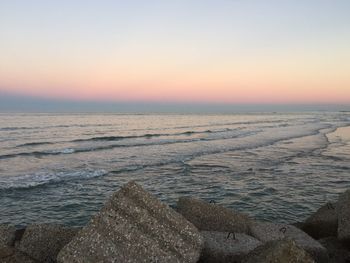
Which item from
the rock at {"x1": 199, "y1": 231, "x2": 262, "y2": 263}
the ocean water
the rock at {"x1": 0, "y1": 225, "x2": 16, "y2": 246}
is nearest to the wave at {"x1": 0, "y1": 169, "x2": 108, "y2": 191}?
the ocean water

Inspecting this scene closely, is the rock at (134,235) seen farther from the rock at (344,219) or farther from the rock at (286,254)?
the rock at (344,219)

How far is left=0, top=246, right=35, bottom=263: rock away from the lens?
14.9 ft

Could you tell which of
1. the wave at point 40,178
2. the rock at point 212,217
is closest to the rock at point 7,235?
the rock at point 212,217

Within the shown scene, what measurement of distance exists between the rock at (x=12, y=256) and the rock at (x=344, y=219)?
538 centimetres

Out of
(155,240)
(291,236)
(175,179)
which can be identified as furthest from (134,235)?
(175,179)

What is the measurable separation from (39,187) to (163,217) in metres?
10.6

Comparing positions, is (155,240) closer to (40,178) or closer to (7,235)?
(7,235)

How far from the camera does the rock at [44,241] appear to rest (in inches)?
222

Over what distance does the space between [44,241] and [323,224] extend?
592 cm

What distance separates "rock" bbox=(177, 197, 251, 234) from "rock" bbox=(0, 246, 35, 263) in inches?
127

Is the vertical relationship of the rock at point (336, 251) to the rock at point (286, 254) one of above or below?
below

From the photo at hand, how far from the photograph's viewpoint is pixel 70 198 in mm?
12352

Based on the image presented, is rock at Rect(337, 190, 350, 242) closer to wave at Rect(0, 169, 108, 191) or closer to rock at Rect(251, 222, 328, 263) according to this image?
rock at Rect(251, 222, 328, 263)

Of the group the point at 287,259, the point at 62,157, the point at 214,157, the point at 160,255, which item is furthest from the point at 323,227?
the point at 62,157
